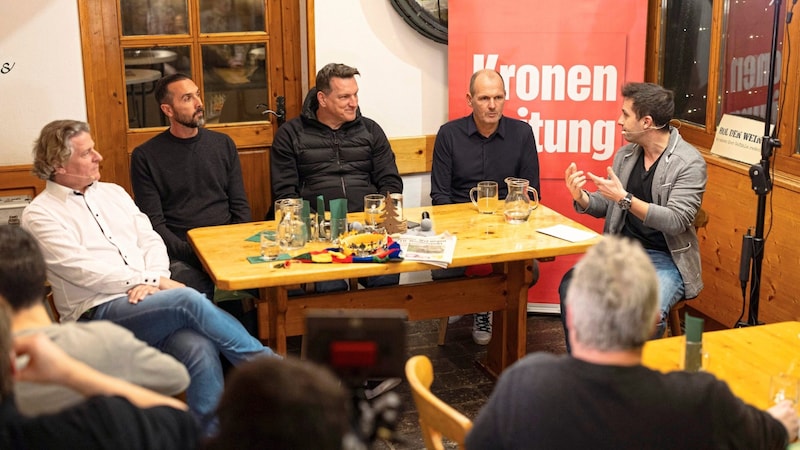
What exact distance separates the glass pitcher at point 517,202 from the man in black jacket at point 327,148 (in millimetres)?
865

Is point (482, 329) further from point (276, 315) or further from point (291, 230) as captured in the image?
point (291, 230)

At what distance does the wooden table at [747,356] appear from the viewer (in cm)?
243

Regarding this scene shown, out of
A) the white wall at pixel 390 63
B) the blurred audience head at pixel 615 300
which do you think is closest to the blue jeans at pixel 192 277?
the white wall at pixel 390 63

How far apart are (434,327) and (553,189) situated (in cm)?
94

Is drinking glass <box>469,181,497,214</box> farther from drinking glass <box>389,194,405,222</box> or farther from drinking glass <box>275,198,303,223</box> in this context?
drinking glass <box>275,198,303,223</box>

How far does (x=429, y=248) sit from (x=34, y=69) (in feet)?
6.97

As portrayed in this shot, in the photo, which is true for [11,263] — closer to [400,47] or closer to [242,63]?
[242,63]

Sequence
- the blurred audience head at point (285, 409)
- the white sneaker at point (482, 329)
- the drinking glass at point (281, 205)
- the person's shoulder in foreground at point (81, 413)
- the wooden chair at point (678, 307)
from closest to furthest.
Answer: the blurred audience head at point (285, 409) → the person's shoulder in foreground at point (81, 413) → the drinking glass at point (281, 205) → the wooden chair at point (678, 307) → the white sneaker at point (482, 329)

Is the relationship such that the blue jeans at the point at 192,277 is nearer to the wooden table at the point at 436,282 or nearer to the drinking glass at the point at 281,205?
the wooden table at the point at 436,282

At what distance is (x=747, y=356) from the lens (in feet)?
8.54

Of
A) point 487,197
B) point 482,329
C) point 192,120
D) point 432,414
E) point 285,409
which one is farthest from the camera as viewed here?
point 482,329

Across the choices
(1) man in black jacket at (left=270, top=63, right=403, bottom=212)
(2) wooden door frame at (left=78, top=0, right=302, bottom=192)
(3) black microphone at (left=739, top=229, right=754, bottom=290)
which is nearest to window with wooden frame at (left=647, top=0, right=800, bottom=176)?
(3) black microphone at (left=739, top=229, right=754, bottom=290)

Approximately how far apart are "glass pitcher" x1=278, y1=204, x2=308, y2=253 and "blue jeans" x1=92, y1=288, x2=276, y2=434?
36 cm

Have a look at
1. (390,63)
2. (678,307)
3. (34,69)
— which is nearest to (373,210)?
(678,307)
